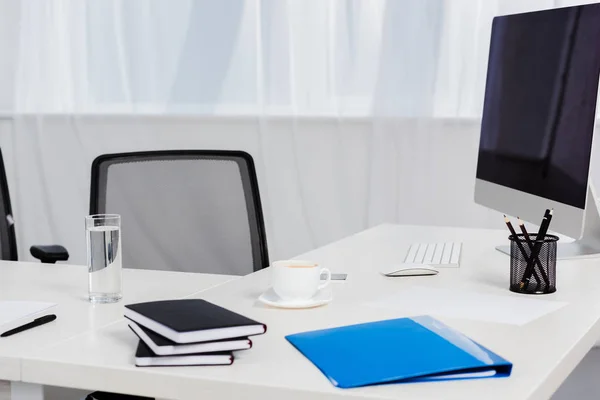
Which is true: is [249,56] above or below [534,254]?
above

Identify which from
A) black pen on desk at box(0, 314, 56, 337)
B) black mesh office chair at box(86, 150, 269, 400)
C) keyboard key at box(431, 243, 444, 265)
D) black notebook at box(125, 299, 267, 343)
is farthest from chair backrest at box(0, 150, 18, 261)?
black notebook at box(125, 299, 267, 343)

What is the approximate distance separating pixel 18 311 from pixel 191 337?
448 millimetres

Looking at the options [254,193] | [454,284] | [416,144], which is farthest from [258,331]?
[416,144]

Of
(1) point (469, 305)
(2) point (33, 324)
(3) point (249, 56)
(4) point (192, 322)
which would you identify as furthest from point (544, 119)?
(3) point (249, 56)

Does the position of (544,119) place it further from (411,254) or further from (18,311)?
(18,311)

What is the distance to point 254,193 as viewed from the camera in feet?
7.66

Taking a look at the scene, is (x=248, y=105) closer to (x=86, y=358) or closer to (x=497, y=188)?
(x=497, y=188)

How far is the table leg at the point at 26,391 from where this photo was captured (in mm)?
1238

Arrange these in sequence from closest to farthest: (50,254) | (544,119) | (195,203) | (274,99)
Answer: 1. (544,119)
2. (50,254)
3. (195,203)
4. (274,99)

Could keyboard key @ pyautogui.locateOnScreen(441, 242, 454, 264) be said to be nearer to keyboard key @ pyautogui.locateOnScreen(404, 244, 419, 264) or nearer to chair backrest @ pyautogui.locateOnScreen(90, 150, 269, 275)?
keyboard key @ pyautogui.locateOnScreen(404, 244, 419, 264)

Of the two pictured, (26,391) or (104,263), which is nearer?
(26,391)

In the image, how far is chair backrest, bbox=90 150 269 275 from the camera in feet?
7.68

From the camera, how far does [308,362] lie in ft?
3.75

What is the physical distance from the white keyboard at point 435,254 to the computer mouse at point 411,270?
0.10 meters
